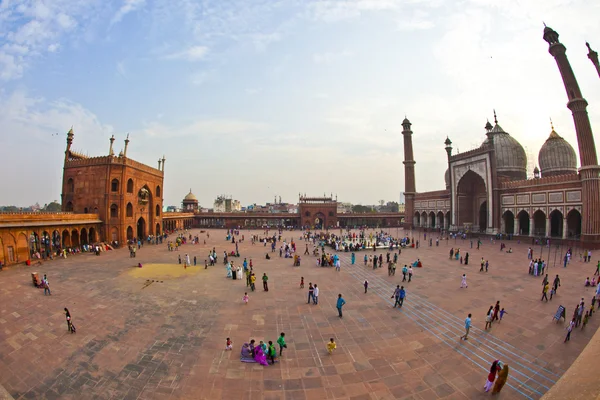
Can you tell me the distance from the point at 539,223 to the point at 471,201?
30.6ft

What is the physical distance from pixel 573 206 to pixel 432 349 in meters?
30.7

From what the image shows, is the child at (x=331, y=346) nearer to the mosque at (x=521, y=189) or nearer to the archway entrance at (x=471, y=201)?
the mosque at (x=521, y=189)

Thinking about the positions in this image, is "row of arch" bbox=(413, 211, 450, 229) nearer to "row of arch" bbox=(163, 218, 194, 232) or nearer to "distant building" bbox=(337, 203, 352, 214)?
"row of arch" bbox=(163, 218, 194, 232)

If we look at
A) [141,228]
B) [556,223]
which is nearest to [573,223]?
[556,223]

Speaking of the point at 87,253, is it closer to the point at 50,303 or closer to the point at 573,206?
the point at 50,303

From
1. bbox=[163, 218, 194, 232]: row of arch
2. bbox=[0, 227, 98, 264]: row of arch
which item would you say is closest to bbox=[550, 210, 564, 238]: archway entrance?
bbox=[0, 227, 98, 264]: row of arch

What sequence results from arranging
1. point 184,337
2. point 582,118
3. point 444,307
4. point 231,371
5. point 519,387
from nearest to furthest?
point 519,387 < point 231,371 < point 184,337 < point 444,307 < point 582,118

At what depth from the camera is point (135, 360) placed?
821cm

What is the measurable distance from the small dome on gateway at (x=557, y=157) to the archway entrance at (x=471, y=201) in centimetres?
786

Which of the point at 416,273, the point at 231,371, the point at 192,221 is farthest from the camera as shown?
the point at 192,221

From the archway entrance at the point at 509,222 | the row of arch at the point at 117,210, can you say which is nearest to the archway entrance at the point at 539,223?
the archway entrance at the point at 509,222

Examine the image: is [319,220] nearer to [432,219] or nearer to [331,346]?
[432,219]

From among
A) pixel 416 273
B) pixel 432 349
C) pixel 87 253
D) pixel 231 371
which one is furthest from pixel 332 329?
pixel 87 253

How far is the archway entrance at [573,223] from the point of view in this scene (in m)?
29.0
